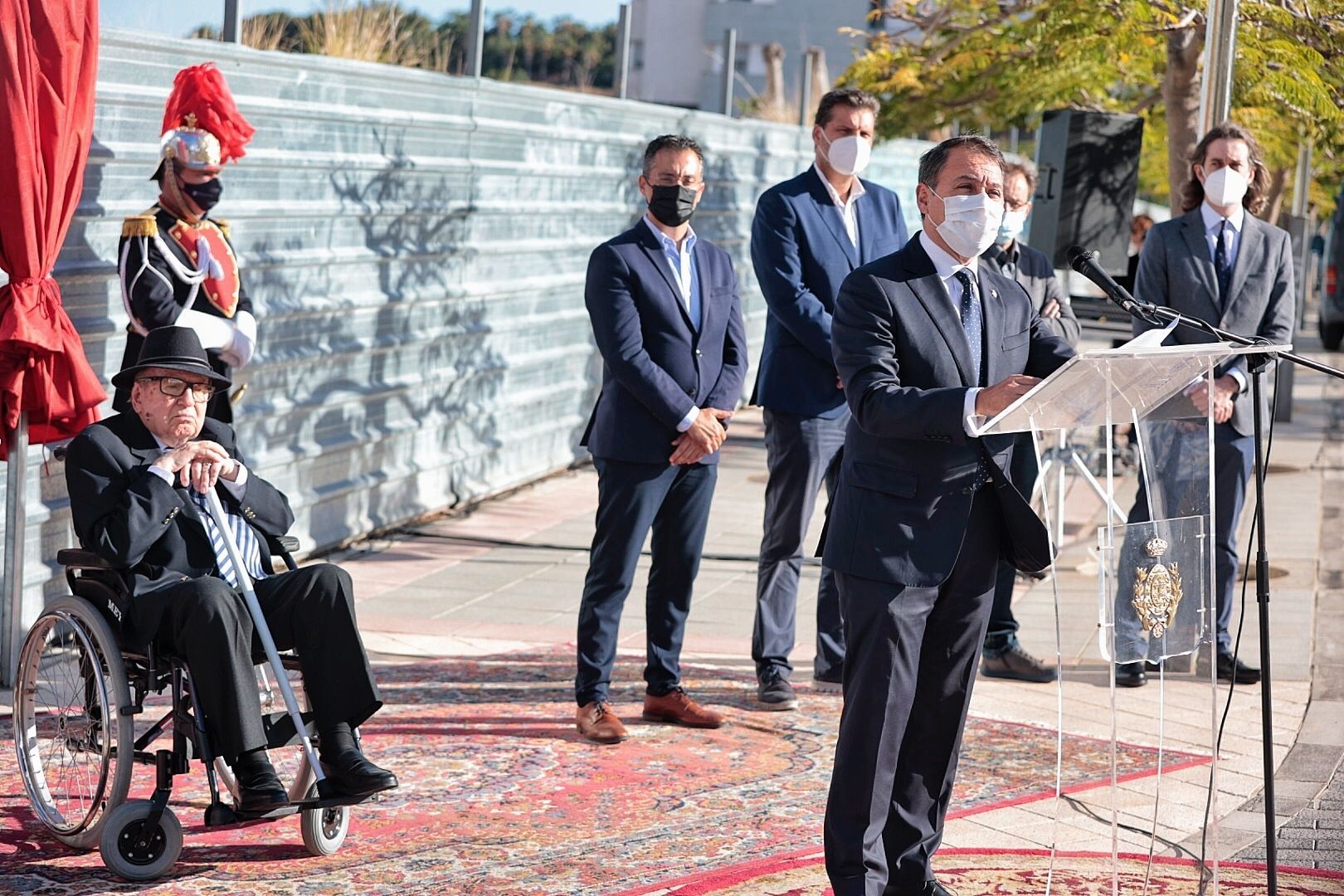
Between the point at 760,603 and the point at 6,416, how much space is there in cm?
280

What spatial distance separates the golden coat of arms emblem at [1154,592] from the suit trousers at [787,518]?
2597mm

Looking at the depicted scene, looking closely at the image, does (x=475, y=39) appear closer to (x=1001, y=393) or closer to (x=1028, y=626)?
(x=1028, y=626)

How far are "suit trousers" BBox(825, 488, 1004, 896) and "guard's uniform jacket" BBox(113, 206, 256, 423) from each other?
10.4ft

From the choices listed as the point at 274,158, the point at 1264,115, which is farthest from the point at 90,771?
the point at 1264,115

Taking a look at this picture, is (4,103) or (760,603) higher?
(4,103)

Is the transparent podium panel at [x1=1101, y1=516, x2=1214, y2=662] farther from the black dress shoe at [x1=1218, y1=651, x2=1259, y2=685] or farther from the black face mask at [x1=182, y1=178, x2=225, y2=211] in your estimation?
the black face mask at [x1=182, y1=178, x2=225, y2=211]

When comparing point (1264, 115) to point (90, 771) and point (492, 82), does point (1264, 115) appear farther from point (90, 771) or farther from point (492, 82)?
point (90, 771)

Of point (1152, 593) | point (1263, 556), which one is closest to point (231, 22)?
point (1152, 593)

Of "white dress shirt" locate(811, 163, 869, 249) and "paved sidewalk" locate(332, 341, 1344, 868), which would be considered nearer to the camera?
"paved sidewalk" locate(332, 341, 1344, 868)

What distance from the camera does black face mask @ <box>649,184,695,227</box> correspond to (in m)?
6.34

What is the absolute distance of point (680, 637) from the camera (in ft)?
21.5

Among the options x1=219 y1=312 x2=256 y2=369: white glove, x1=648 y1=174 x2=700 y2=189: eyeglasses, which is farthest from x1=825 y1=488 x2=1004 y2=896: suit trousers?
x1=219 y1=312 x2=256 y2=369: white glove

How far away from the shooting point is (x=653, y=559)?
20.9ft

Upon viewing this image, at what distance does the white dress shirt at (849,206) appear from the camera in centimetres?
690
